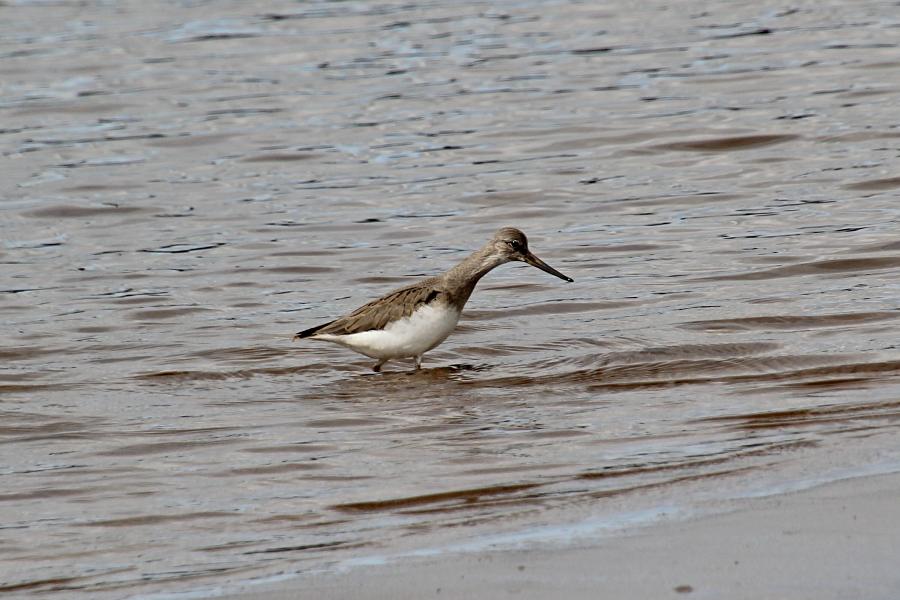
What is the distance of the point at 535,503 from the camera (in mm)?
6531

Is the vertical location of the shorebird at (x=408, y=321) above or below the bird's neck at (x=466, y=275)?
below

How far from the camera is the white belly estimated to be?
9.70 metres

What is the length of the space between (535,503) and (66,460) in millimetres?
2862

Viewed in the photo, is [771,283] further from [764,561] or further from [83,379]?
[764,561]

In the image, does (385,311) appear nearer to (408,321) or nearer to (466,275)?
(408,321)

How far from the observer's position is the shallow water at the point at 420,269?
6.89m

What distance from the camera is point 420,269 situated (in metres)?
12.9

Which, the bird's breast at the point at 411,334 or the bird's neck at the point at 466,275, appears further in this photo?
the bird's neck at the point at 466,275

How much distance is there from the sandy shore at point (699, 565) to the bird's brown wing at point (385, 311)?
4.11 m

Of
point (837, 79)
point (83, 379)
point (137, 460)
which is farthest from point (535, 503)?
point (837, 79)

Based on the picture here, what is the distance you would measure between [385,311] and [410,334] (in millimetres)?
261

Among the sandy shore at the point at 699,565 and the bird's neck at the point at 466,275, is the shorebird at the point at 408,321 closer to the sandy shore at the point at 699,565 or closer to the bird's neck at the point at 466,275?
the bird's neck at the point at 466,275

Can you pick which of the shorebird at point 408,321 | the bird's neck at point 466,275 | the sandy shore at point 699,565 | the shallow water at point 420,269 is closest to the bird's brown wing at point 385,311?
the shorebird at point 408,321

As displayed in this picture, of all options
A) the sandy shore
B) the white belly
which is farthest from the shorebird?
A: the sandy shore
